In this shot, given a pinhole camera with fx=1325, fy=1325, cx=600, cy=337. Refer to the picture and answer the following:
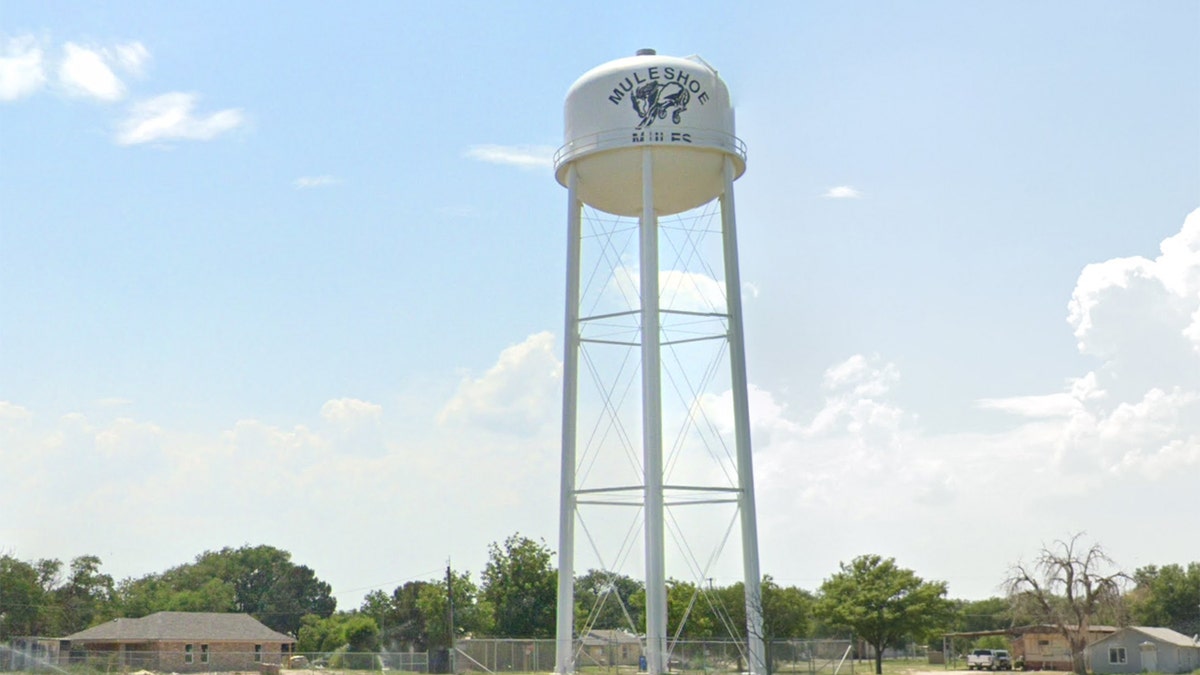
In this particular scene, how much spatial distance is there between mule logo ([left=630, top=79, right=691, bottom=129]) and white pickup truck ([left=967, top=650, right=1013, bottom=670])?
3606 centimetres

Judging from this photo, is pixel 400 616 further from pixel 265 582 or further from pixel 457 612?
pixel 265 582

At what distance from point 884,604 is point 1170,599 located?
3236 centimetres

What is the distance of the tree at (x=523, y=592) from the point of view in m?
65.9

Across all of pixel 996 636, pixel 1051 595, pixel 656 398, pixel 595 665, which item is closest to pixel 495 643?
pixel 595 665

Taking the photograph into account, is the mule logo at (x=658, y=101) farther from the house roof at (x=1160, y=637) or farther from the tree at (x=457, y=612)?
the tree at (x=457, y=612)

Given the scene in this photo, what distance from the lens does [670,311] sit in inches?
1330

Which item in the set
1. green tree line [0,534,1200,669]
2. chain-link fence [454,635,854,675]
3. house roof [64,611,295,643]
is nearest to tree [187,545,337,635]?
green tree line [0,534,1200,669]

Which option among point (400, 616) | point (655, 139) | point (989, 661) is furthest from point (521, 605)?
point (655, 139)

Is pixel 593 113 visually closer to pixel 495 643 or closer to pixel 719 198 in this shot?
pixel 719 198

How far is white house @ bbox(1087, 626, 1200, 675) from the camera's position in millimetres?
55344

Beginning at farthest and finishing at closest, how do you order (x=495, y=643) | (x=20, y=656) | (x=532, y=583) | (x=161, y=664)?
(x=532, y=583), (x=161, y=664), (x=20, y=656), (x=495, y=643)

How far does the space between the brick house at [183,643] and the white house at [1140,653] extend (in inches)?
1406

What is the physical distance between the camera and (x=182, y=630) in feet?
196

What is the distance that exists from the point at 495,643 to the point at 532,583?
85.1 feet
